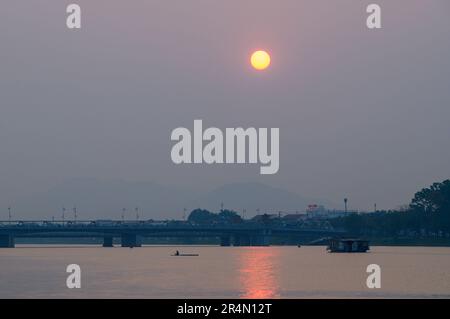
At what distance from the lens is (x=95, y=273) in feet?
474
